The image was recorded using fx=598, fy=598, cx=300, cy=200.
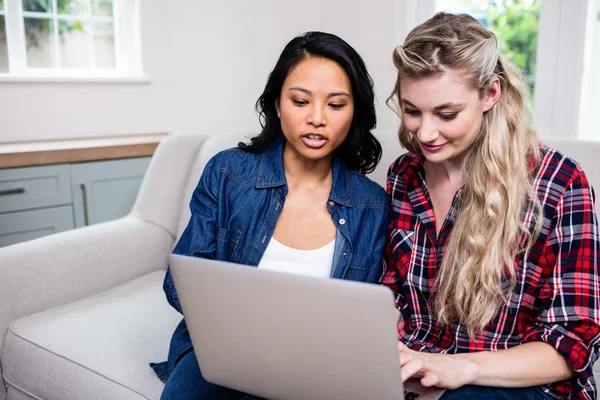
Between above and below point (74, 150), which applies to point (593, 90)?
above

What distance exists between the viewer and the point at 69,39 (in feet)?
10.0

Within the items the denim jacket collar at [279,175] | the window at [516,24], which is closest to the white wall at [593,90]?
the window at [516,24]

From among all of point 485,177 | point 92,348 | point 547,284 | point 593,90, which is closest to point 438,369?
point 547,284

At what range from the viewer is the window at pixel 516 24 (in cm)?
242

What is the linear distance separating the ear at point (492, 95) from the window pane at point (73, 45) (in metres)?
2.53

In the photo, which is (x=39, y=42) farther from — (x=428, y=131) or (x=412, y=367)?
(x=412, y=367)

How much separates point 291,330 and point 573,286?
0.52 m

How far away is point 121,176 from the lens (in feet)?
9.61

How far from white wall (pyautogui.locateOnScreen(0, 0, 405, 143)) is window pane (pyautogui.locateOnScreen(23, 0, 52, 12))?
424 millimetres

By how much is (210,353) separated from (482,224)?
0.53m

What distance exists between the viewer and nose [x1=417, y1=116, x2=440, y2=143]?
108 centimetres

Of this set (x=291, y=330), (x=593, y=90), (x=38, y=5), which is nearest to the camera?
(x=291, y=330)

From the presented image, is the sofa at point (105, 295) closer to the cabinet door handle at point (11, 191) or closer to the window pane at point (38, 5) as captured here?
the cabinet door handle at point (11, 191)

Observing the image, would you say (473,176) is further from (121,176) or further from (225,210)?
(121,176)
